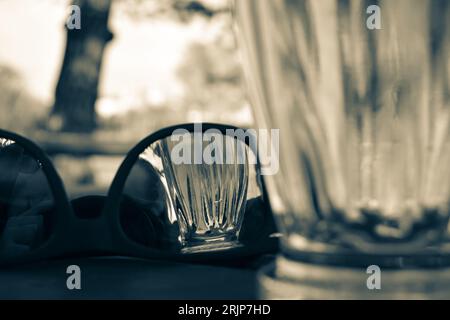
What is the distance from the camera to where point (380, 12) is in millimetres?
176

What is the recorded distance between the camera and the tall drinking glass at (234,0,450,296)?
0.59ft

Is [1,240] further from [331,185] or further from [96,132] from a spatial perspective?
[96,132]

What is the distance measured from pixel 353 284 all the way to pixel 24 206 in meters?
0.16

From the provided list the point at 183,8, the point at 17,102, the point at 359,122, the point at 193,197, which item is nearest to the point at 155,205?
the point at 193,197

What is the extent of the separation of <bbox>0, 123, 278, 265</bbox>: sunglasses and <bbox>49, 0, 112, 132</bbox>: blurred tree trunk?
Answer: 134 cm

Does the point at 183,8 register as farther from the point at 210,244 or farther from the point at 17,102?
the point at 210,244

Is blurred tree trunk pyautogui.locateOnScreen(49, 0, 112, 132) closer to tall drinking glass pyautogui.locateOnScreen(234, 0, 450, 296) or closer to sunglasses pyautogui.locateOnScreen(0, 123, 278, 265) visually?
sunglasses pyautogui.locateOnScreen(0, 123, 278, 265)

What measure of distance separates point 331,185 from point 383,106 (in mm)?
32

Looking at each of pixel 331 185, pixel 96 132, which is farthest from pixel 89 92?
pixel 331 185

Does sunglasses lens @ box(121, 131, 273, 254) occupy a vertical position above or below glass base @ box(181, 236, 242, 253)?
above

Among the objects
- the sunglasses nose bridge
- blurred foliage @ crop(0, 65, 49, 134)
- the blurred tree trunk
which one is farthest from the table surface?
blurred foliage @ crop(0, 65, 49, 134)

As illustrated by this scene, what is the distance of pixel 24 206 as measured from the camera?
0.91 feet

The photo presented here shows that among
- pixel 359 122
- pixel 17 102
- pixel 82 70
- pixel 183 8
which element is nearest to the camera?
pixel 359 122

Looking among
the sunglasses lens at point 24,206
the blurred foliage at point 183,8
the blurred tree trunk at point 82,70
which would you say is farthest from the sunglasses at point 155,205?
the blurred foliage at point 183,8
